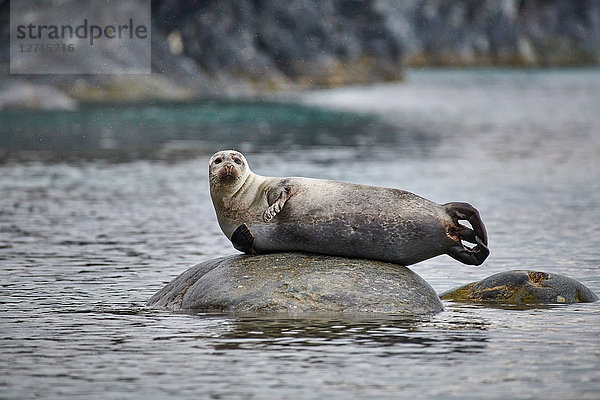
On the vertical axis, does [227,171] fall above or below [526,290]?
above

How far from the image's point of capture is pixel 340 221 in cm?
1321

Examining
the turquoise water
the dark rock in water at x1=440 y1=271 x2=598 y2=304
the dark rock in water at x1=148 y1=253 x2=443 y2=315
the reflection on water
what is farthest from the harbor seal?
the reflection on water

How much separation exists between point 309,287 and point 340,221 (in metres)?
0.77

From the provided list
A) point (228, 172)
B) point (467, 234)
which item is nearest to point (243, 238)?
point (228, 172)

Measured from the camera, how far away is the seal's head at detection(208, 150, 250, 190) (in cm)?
1345

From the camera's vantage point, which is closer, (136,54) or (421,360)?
(421,360)

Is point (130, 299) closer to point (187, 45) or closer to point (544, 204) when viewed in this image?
point (544, 204)

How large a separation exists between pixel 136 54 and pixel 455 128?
23.5 meters

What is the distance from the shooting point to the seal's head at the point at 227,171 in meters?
13.5

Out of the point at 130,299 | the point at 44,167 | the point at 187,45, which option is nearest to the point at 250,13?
the point at 187,45

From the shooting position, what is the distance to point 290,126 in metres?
50.5

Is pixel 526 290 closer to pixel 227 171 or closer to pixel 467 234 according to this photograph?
pixel 467 234

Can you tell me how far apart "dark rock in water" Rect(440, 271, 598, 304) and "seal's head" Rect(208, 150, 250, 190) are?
9.20 feet

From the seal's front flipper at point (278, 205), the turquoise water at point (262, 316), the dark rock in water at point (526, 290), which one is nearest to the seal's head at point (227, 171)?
the seal's front flipper at point (278, 205)
